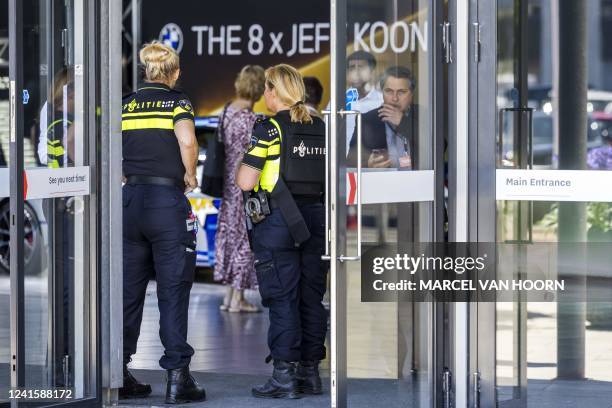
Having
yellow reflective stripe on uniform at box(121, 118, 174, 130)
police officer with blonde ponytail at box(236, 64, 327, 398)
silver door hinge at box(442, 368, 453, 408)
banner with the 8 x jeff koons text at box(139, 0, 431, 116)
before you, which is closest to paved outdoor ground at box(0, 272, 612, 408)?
silver door hinge at box(442, 368, 453, 408)

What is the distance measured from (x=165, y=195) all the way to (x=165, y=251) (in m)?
0.27

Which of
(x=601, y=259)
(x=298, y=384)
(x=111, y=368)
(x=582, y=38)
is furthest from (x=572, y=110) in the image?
(x=111, y=368)

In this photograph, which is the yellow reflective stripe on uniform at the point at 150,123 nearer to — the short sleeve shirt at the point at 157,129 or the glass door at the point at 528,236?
the short sleeve shirt at the point at 157,129

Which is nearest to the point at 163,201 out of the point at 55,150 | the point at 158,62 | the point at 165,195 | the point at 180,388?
the point at 165,195

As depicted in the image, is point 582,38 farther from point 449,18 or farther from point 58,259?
point 58,259

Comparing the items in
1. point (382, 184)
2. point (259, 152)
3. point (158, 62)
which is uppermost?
point (158, 62)

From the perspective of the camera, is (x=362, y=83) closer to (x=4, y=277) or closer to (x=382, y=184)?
(x=382, y=184)

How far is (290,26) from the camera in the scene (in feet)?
36.4

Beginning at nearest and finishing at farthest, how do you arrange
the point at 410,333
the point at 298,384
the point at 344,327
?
1. the point at 344,327
2. the point at 410,333
3. the point at 298,384

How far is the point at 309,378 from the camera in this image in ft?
22.0

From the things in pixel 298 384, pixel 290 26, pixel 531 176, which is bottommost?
pixel 298 384

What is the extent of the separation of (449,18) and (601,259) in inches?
53.2

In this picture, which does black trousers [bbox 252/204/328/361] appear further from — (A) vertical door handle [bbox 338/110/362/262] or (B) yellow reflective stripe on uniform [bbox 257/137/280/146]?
(A) vertical door handle [bbox 338/110/362/262]

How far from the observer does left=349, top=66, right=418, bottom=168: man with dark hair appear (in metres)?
5.71
